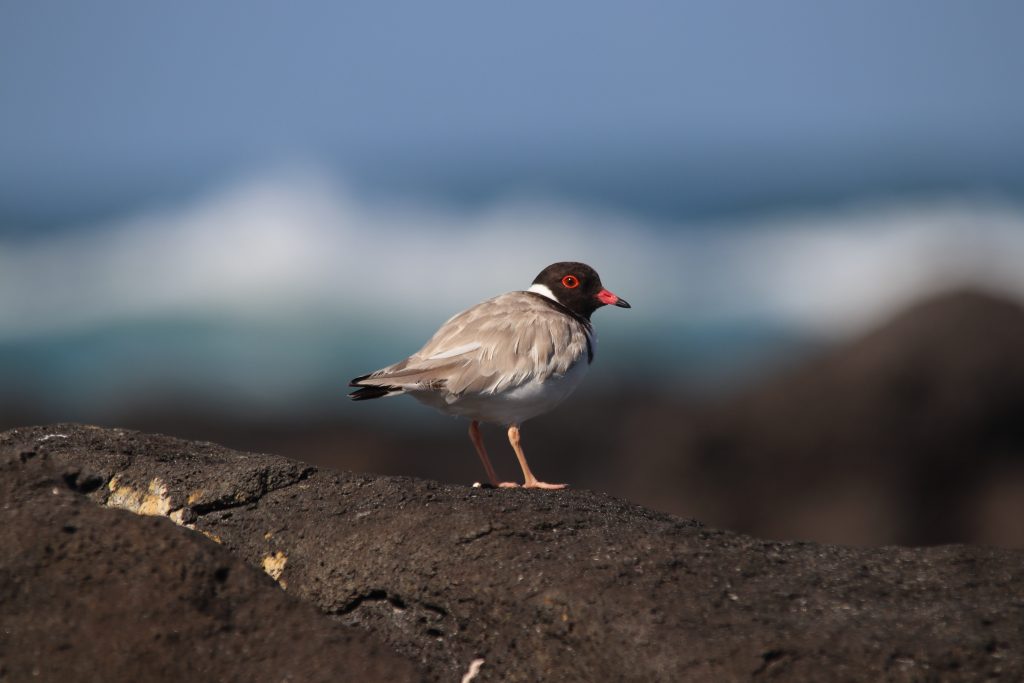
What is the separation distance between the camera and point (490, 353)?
25.1ft

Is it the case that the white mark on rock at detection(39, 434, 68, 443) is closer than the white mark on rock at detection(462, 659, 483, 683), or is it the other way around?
the white mark on rock at detection(462, 659, 483, 683)

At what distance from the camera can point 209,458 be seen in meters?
6.72

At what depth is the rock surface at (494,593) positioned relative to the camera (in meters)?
4.30

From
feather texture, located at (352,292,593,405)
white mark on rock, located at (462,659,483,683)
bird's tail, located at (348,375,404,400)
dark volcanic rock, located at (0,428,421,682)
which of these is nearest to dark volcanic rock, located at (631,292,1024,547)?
feather texture, located at (352,292,593,405)

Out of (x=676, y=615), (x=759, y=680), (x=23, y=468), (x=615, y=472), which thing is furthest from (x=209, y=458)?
(x=615, y=472)

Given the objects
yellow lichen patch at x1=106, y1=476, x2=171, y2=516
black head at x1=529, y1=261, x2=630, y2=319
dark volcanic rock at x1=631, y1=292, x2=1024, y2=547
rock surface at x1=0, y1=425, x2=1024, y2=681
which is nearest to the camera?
rock surface at x1=0, y1=425, x2=1024, y2=681

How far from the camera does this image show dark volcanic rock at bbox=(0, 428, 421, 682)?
4.33 m

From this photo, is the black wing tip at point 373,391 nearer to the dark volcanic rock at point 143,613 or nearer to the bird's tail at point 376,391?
the bird's tail at point 376,391

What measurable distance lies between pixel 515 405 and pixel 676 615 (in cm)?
338

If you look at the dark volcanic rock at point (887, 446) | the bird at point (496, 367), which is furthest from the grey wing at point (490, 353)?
the dark volcanic rock at point (887, 446)

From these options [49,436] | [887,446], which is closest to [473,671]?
[49,436]

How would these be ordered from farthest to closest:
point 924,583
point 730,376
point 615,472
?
point 730,376 < point 615,472 < point 924,583

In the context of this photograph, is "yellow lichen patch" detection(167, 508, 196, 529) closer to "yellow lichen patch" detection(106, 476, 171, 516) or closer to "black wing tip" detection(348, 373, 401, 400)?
"yellow lichen patch" detection(106, 476, 171, 516)

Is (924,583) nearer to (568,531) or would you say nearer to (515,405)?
(568,531)
